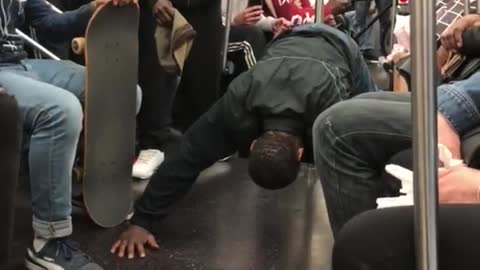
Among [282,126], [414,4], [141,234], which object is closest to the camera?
[414,4]

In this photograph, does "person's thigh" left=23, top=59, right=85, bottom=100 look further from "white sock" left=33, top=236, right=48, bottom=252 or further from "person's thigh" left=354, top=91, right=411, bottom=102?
"person's thigh" left=354, top=91, right=411, bottom=102

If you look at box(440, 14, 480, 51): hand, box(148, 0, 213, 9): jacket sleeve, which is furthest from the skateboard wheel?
box(440, 14, 480, 51): hand

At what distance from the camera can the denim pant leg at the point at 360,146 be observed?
1419 millimetres

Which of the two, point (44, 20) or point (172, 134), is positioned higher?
point (44, 20)

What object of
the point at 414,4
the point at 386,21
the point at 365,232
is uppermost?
the point at 414,4

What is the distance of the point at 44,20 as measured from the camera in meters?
2.33

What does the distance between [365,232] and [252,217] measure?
5.18 feet

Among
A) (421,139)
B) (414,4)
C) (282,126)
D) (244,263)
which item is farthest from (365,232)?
(244,263)

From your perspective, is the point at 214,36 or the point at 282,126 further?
the point at 214,36

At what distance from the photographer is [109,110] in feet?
7.09

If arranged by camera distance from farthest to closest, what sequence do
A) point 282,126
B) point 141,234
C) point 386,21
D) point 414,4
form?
point 386,21, point 141,234, point 282,126, point 414,4

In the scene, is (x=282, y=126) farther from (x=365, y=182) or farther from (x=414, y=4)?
(x=414, y=4)

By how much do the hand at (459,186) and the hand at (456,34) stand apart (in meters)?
0.71

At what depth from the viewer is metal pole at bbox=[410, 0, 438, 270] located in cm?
90
